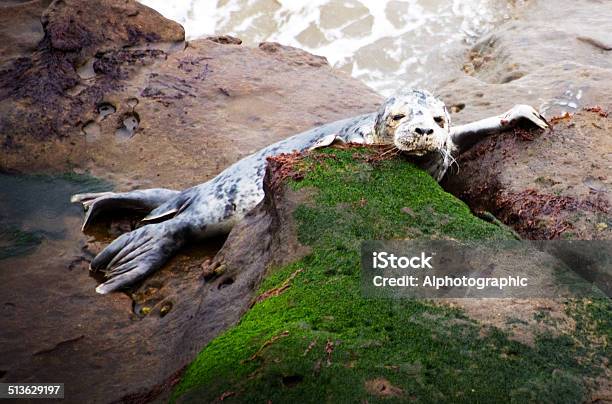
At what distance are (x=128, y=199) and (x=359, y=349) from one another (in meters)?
3.24

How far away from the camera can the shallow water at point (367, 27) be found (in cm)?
1041

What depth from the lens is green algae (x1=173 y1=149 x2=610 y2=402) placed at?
2643 mm

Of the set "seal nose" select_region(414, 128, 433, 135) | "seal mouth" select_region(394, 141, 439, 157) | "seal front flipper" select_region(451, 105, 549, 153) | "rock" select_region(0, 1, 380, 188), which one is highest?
"seal nose" select_region(414, 128, 433, 135)

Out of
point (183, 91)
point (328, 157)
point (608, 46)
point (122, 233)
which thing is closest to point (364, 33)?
point (608, 46)

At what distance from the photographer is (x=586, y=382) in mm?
2668

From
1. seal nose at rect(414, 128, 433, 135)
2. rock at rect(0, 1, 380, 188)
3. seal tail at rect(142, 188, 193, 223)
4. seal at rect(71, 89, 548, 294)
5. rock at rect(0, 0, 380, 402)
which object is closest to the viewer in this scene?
rock at rect(0, 0, 380, 402)

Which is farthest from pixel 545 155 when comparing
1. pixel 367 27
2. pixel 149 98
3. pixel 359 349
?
pixel 367 27

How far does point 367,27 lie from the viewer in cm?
1140

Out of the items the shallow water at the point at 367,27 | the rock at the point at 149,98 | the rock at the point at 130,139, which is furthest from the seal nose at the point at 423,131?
the shallow water at the point at 367,27

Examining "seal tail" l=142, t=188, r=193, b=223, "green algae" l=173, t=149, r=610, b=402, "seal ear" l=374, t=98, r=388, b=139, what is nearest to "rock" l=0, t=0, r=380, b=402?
"seal tail" l=142, t=188, r=193, b=223

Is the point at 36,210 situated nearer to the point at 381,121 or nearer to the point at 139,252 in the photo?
the point at 139,252

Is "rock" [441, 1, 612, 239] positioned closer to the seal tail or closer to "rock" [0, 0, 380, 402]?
"rock" [0, 0, 380, 402]

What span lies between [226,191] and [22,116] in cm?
247

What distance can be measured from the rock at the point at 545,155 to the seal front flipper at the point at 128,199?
214 centimetres
